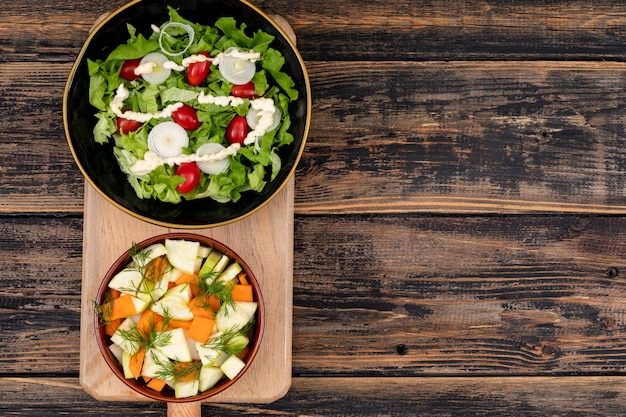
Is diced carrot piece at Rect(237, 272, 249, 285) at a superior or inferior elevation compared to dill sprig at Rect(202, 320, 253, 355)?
superior

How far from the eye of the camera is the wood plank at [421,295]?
5.11 ft

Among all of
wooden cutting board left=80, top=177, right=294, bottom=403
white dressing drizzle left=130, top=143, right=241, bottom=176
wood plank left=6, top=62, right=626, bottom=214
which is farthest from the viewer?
wood plank left=6, top=62, right=626, bottom=214

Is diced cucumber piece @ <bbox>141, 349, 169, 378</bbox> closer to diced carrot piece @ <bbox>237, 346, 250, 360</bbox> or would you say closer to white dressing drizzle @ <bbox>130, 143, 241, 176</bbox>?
diced carrot piece @ <bbox>237, 346, 250, 360</bbox>

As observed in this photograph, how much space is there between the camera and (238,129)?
1305mm

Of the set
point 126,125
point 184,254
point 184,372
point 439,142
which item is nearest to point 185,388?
point 184,372

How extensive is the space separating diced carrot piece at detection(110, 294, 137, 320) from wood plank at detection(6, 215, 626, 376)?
12.6 inches

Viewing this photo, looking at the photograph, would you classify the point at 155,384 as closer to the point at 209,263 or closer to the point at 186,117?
the point at 209,263

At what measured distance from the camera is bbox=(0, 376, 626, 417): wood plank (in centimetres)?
157

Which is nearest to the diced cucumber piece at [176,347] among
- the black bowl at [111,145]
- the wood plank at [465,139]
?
the black bowl at [111,145]

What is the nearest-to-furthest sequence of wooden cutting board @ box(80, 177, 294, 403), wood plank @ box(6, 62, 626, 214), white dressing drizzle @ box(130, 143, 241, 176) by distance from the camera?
white dressing drizzle @ box(130, 143, 241, 176) → wooden cutting board @ box(80, 177, 294, 403) → wood plank @ box(6, 62, 626, 214)

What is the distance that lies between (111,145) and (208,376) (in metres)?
0.51

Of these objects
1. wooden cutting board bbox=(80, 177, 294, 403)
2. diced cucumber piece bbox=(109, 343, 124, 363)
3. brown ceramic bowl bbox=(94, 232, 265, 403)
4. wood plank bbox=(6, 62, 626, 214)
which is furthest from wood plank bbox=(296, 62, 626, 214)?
diced cucumber piece bbox=(109, 343, 124, 363)

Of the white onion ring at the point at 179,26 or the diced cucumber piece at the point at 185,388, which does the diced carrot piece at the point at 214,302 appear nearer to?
the diced cucumber piece at the point at 185,388

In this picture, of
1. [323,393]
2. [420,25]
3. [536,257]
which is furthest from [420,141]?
[323,393]
